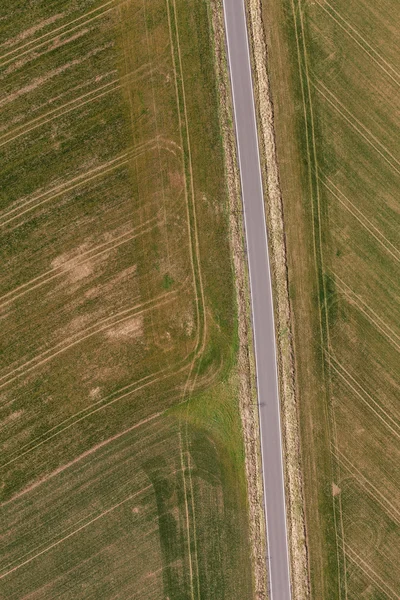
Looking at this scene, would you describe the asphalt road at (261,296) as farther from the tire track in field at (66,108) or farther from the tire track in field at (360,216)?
the tire track in field at (66,108)

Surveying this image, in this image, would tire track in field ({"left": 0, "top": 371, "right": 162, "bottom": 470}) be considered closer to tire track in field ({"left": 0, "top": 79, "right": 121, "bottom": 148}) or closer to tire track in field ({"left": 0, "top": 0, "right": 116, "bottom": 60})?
tire track in field ({"left": 0, "top": 79, "right": 121, "bottom": 148})

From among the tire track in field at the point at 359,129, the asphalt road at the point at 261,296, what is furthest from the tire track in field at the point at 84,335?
the tire track in field at the point at 359,129

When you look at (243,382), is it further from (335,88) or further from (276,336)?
(335,88)

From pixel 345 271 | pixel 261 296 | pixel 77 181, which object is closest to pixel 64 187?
pixel 77 181

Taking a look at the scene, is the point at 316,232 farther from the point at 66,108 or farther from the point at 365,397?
the point at 66,108

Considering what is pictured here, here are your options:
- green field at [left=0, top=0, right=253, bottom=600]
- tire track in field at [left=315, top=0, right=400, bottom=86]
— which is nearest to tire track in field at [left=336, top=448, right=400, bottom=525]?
green field at [left=0, top=0, right=253, bottom=600]
